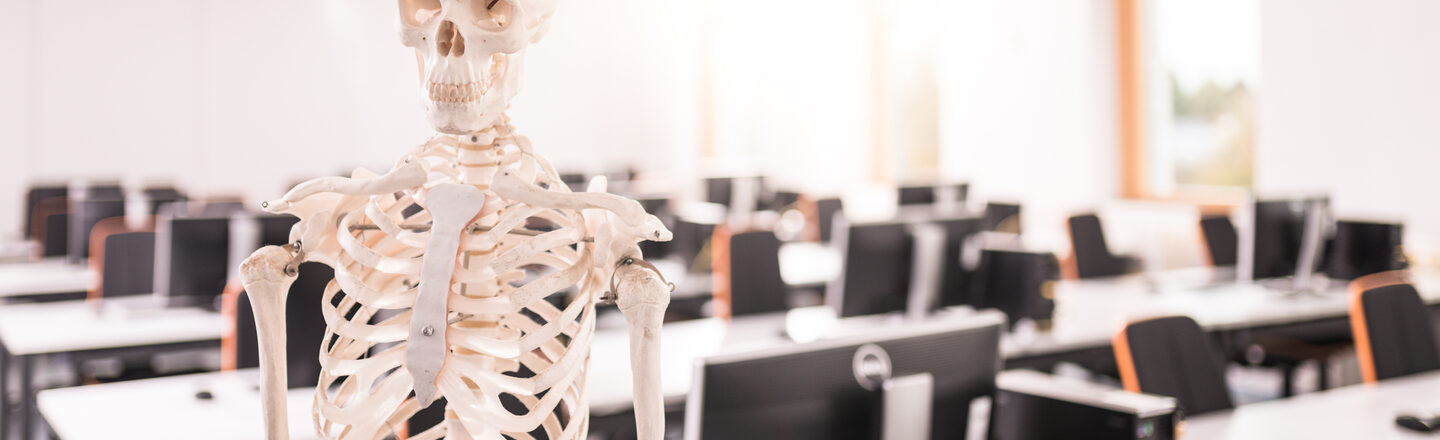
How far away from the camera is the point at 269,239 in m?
3.55

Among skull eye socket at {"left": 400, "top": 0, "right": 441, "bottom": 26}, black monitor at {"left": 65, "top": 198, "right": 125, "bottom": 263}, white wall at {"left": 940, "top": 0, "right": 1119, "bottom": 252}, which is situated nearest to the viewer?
skull eye socket at {"left": 400, "top": 0, "right": 441, "bottom": 26}

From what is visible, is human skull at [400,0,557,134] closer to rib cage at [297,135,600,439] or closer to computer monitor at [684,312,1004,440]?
rib cage at [297,135,600,439]

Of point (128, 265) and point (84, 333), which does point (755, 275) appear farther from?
point (128, 265)

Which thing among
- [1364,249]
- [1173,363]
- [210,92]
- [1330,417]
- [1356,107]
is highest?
[210,92]

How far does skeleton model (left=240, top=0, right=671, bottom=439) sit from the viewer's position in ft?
3.64

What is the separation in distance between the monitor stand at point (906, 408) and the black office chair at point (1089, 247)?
3.55 meters

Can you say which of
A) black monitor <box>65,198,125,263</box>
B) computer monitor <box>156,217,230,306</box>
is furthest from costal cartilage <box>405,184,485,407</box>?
black monitor <box>65,198,125,263</box>

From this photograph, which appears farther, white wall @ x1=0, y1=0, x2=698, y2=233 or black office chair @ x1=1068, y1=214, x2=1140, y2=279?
white wall @ x1=0, y1=0, x2=698, y2=233

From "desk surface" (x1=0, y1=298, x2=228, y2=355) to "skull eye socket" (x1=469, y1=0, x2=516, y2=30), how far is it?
2736 millimetres

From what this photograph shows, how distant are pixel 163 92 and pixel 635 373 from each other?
28.9 feet

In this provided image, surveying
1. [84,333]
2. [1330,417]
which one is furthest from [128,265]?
[1330,417]

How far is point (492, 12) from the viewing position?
1.21m

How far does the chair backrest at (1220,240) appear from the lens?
506 centimetres

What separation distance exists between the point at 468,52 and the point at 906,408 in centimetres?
88
